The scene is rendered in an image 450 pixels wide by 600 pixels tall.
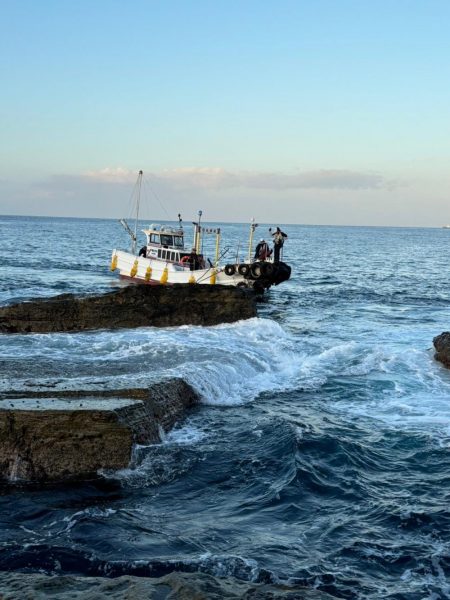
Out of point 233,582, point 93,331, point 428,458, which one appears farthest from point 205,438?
point 93,331

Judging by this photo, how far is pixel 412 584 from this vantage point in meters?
6.55

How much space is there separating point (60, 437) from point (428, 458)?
18.5 ft

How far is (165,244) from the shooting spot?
36.6 metres

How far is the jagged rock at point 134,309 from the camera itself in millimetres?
18391

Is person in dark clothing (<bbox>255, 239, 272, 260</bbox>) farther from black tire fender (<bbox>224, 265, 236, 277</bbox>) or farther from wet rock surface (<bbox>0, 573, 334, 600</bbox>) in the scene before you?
wet rock surface (<bbox>0, 573, 334, 600</bbox>)

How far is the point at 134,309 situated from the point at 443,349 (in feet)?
29.9

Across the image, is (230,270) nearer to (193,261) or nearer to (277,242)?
(277,242)

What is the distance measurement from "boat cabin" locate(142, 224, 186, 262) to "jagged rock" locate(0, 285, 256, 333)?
1306cm

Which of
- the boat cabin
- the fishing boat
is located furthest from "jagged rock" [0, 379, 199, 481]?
the boat cabin

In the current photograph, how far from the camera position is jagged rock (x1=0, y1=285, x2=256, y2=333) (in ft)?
60.3

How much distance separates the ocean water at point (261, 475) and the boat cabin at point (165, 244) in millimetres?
16212

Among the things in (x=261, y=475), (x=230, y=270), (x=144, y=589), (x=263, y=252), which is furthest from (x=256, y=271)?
(x=144, y=589)

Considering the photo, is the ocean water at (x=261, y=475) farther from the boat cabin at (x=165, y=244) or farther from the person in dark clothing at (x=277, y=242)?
the boat cabin at (x=165, y=244)

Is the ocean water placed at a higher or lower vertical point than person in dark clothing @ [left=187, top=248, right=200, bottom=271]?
lower
